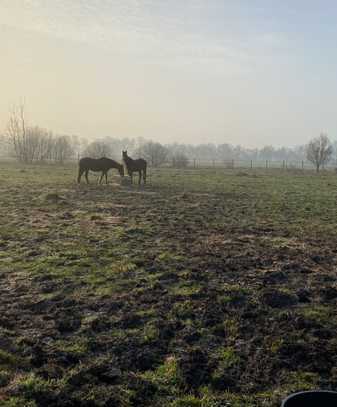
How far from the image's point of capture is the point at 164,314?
192 inches

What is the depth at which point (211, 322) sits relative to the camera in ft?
15.4

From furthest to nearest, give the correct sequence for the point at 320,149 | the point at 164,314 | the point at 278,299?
the point at 320,149 → the point at 278,299 → the point at 164,314

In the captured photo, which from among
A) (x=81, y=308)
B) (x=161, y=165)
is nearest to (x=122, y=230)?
(x=81, y=308)

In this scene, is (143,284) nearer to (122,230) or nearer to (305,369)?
(305,369)

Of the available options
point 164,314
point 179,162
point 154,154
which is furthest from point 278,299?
point 179,162

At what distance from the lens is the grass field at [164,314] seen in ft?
11.3

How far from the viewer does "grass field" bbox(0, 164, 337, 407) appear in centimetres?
345

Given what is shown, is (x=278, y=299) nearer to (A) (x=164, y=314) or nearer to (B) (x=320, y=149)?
(A) (x=164, y=314)

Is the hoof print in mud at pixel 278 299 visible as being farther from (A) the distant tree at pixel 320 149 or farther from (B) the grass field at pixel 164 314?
(A) the distant tree at pixel 320 149

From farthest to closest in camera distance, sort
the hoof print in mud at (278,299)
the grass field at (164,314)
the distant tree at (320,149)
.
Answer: the distant tree at (320,149)
the hoof print in mud at (278,299)
the grass field at (164,314)

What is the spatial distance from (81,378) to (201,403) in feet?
3.69

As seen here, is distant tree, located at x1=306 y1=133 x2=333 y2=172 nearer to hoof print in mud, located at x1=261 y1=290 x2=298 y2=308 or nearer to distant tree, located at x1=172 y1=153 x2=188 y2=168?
distant tree, located at x1=172 y1=153 x2=188 y2=168

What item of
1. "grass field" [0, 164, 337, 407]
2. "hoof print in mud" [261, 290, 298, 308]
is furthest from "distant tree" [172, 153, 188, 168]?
"hoof print in mud" [261, 290, 298, 308]

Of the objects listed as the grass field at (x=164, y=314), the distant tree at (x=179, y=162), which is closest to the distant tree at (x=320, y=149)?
the distant tree at (x=179, y=162)
